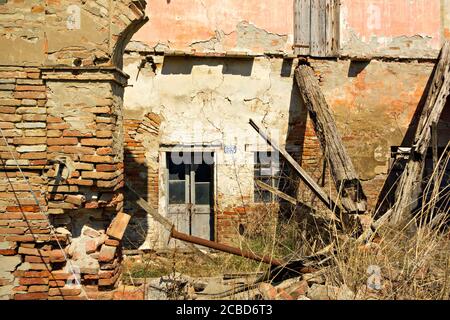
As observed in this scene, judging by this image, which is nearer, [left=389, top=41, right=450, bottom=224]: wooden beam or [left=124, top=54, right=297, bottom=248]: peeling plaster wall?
[left=389, top=41, right=450, bottom=224]: wooden beam

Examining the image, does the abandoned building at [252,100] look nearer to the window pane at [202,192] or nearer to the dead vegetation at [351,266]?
the window pane at [202,192]

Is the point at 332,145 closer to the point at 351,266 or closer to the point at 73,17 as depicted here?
the point at 351,266

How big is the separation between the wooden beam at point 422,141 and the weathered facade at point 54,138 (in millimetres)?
3680

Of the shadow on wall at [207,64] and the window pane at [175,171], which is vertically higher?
the shadow on wall at [207,64]

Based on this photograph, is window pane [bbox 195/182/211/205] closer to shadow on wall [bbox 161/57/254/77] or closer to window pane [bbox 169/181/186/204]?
window pane [bbox 169/181/186/204]

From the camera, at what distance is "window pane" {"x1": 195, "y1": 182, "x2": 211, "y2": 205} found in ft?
26.1

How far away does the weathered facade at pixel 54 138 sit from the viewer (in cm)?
446

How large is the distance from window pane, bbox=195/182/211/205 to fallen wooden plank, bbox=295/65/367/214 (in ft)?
7.06

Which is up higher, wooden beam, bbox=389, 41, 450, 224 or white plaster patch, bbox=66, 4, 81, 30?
white plaster patch, bbox=66, 4, 81, 30

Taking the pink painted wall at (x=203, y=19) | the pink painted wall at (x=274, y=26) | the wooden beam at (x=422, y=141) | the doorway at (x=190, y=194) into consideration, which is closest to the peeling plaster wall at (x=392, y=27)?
the pink painted wall at (x=274, y=26)

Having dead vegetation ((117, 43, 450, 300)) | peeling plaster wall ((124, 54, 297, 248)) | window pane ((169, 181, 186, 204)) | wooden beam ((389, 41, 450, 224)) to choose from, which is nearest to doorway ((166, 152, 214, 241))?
window pane ((169, 181, 186, 204))

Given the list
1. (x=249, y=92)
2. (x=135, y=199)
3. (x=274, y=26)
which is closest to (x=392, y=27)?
(x=274, y=26)
